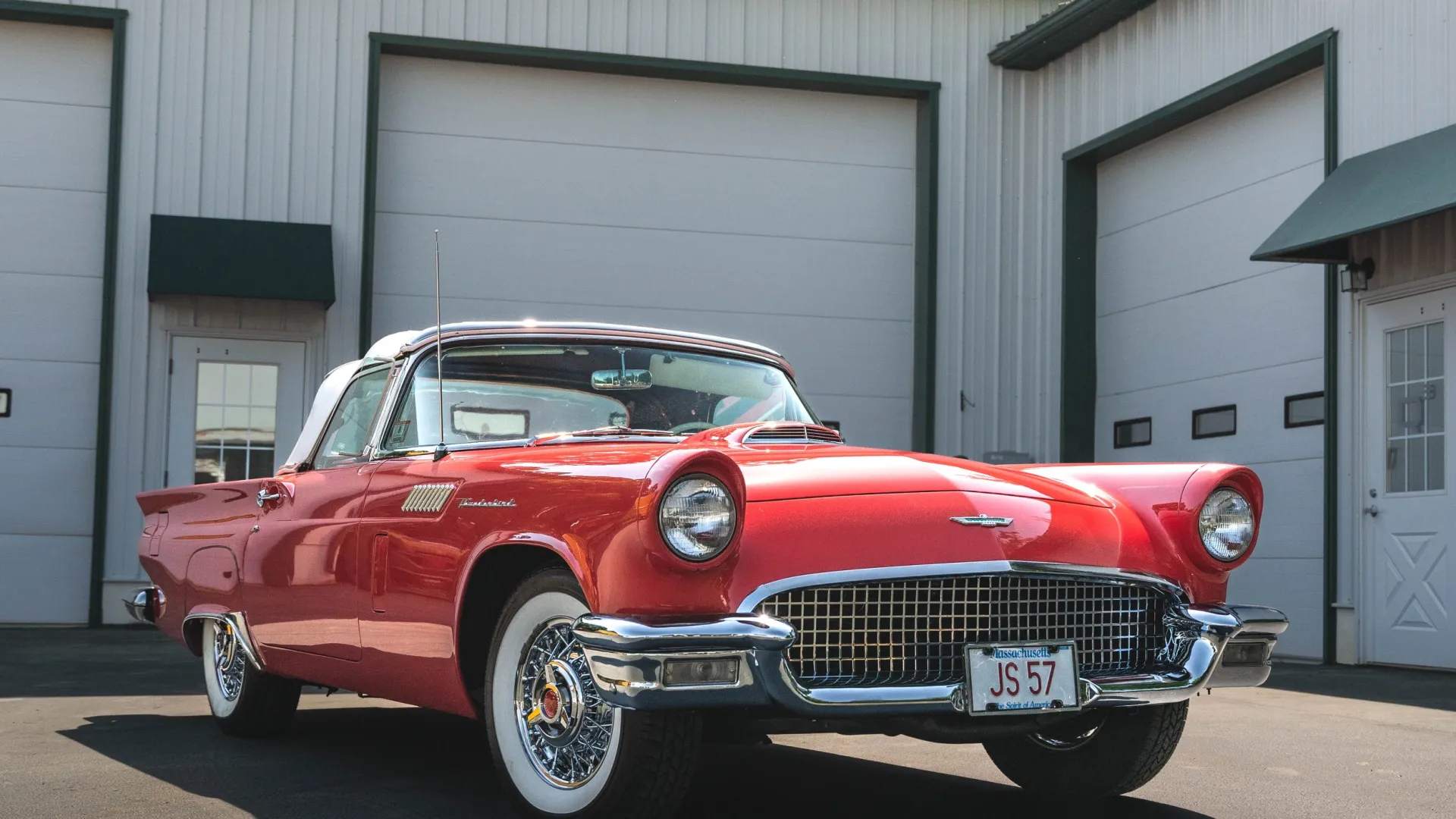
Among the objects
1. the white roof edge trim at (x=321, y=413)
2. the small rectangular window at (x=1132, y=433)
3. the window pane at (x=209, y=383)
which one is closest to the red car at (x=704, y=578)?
the white roof edge trim at (x=321, y=413)

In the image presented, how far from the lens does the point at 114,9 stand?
12914mm

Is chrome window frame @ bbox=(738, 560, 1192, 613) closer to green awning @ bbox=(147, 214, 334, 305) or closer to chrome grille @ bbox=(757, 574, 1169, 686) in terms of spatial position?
chrome grille @ bbox=(757, 574, 1169, 686)

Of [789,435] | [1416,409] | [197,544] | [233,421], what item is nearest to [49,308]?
[233,421]

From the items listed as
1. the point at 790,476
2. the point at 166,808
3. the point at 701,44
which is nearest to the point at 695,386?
the point at 790,476

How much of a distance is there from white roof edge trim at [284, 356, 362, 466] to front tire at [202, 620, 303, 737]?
0.71 meters

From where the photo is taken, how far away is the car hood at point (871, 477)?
152 inches

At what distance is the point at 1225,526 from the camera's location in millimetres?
4332

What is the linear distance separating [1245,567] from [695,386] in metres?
8.20

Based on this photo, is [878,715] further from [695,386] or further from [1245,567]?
[1245,567]

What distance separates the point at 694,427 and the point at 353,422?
4.34 ft

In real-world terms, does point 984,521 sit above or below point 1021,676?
above

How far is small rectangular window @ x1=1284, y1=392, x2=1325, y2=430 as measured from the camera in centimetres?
1123

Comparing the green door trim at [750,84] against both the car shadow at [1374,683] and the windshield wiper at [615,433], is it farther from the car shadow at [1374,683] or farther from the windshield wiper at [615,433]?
the windshield wiper at [615,433]

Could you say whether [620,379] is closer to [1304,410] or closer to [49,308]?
[1304,410]
